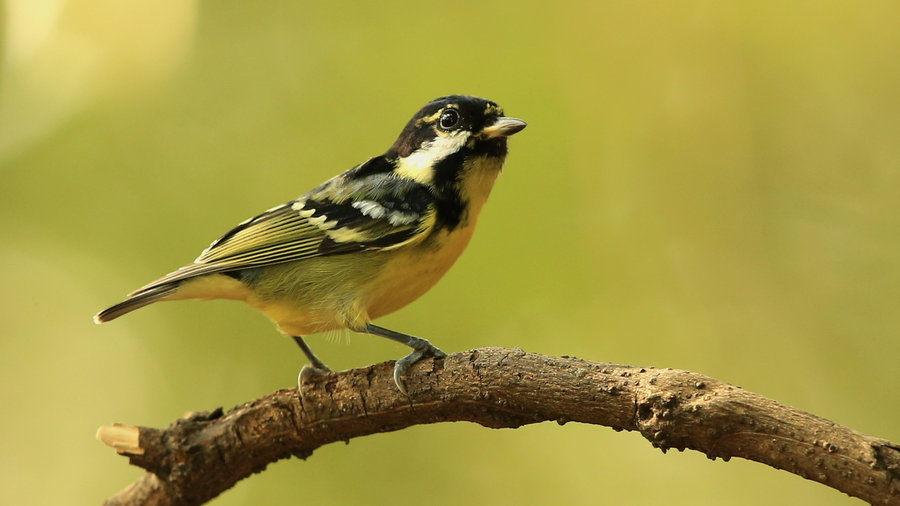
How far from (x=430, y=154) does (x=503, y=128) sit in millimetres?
414

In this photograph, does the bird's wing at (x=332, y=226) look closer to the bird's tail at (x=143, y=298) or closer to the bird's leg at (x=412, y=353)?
the bird's tail at (x=143, y=298)

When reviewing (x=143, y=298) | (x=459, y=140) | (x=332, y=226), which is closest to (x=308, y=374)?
(x=332, y=226)

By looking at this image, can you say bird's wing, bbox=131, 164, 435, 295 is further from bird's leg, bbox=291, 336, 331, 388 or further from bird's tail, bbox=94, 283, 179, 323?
bird's leg, bbox=291, 336, 331, 388

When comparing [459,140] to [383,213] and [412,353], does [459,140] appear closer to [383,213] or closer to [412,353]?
[383,213]

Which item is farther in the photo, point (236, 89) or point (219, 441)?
point (236, 89)

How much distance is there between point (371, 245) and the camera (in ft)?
12.6

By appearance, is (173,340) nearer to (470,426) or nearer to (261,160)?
(261,160)

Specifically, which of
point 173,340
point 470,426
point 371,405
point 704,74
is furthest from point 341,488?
point 704,74

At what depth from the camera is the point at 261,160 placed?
6203 millimetres

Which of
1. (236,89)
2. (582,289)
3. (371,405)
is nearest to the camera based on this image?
(371,405)

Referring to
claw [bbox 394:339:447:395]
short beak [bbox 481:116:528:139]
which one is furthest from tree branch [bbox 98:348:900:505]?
short beak [bbox 481:116:528:139]

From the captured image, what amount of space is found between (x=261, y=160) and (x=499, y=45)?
6.77ft

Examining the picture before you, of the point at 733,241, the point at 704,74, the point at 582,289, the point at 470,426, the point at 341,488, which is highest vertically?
the point at 704,74

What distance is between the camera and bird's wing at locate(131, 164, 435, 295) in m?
3.83
